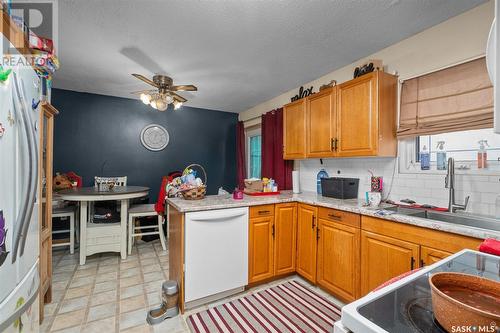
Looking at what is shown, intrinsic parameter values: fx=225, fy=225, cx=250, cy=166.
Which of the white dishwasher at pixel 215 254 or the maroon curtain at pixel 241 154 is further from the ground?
the maroon curtain at pixel 241 154

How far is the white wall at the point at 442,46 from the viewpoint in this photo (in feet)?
5.40

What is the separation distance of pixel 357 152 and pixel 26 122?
230cm

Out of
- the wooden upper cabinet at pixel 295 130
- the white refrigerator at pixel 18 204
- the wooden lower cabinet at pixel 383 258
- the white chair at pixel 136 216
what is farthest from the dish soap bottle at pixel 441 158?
the white chair at pixel 136 216

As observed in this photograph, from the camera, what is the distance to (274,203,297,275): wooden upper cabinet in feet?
7.60

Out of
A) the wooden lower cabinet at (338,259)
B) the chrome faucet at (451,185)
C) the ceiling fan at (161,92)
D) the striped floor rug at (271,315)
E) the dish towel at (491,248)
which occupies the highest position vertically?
the ceiling fan at (161,92)

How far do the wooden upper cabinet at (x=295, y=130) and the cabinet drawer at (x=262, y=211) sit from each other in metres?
0.86

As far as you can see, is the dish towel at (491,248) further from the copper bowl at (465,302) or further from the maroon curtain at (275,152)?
the maroon curtain at (275,152)

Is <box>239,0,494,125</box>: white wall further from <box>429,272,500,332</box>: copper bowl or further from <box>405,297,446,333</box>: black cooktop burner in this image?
<box>405,297,446,333</box>: black cooktop burner

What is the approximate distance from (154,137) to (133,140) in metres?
0.36

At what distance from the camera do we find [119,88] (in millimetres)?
3498

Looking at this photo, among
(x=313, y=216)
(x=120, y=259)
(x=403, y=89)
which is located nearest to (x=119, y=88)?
(x=120, y=259)

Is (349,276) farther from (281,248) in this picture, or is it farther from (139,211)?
(139,211)

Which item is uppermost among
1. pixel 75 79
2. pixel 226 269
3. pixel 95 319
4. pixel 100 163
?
pixel 75 79

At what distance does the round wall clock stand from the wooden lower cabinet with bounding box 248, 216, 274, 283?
2.88 meters
